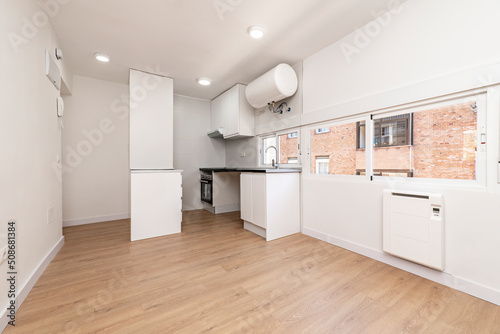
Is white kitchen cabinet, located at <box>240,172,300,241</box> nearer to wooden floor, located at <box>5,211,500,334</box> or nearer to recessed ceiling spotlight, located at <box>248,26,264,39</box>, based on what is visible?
wooden floor, located at <box>5,211,500,334</box>

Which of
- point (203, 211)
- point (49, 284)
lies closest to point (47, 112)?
point (49, 284)

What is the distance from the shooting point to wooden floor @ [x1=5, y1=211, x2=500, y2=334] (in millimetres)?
1323

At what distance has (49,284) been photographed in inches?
70.1

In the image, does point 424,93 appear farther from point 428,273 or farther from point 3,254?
point 3,254

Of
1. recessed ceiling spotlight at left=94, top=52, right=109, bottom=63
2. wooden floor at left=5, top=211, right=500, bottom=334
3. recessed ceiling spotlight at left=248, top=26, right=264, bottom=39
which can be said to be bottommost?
wooden floor at left=5, top=211, right=500, bottom=334

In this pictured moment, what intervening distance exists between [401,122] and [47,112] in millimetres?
3614

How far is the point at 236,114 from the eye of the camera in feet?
13.0

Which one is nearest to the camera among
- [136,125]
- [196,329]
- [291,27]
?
[196,329]

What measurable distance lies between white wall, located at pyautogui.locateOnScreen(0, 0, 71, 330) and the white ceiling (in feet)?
1.58

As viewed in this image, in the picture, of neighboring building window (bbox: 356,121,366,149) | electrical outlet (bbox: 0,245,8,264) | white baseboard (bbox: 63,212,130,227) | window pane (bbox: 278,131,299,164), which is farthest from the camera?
white baseboard (bbox: 63,212,130,227)

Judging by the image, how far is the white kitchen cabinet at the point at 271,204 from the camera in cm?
282

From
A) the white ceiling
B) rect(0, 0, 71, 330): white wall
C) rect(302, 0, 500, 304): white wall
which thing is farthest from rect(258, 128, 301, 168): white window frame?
rect(0, 0, 71, 330): white wall

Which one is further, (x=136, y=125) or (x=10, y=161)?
(x=136, y=125)

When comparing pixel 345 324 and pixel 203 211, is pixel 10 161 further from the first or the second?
pixel 203 211
